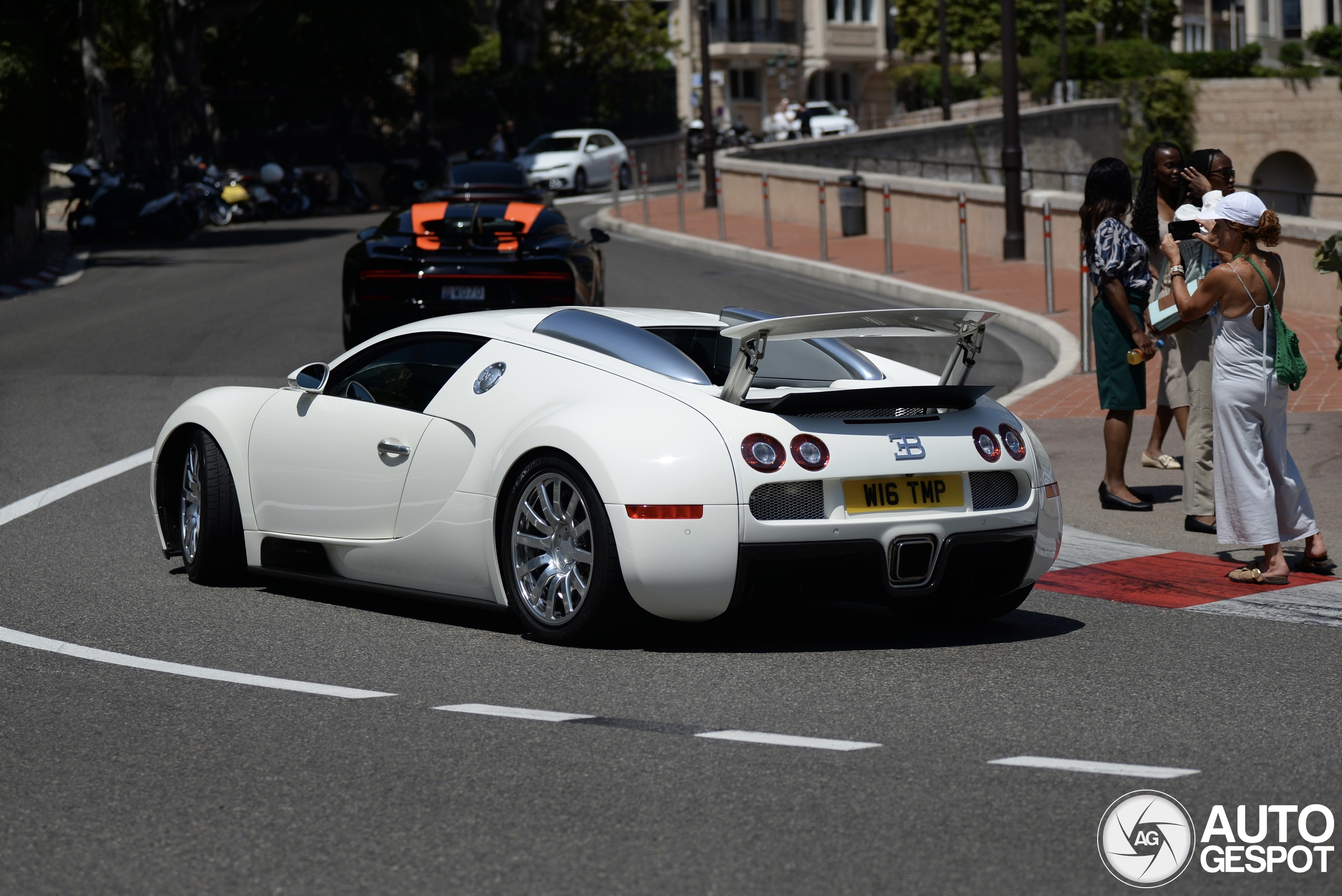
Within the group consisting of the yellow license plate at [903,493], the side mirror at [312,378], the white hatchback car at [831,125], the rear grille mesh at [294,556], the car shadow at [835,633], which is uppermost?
the white hatchback car at [831,125]

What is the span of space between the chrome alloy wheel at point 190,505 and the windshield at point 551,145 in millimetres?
39021

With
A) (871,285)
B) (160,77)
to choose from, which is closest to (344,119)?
(160,77)

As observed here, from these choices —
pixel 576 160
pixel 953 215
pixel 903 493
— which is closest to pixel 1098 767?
pixel 903 493

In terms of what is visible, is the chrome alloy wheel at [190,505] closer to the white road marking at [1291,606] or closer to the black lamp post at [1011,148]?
the white road marking at [1291,606]

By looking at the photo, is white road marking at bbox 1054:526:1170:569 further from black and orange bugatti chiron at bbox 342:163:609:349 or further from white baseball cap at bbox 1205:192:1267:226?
black and orange bugatti chiron at bbox 342:163:609:349

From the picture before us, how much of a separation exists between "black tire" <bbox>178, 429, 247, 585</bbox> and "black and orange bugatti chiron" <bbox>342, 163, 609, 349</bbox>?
21.1 feet

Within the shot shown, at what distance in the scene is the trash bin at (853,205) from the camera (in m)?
28.7

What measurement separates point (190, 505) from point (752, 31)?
87229mm

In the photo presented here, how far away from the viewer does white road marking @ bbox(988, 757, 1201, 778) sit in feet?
15.5

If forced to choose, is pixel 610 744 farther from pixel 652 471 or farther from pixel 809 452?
pixel 809 452

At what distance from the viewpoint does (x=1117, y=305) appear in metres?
9.22

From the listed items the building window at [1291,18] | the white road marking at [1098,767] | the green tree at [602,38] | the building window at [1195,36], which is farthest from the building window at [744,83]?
the white road marking at [1098,767]

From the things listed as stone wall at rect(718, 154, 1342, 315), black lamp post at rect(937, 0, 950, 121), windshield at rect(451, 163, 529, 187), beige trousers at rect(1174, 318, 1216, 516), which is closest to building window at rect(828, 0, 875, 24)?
black lamp post at rect(937, 0, 950, 121)

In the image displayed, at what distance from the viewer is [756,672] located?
6016 millimetres
